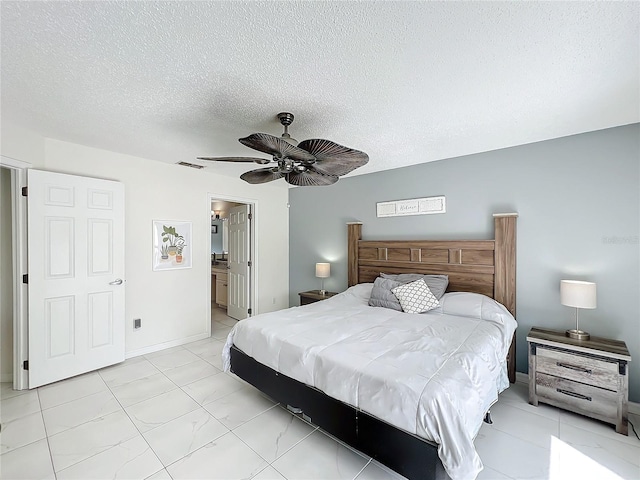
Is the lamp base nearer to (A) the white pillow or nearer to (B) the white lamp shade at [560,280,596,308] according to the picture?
(B) the white lamp shade at [560,280,596,308]

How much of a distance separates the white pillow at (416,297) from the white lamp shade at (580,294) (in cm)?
108

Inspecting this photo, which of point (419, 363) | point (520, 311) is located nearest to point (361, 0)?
point (419, 363)

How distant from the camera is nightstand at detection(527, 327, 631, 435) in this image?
85.8 inches

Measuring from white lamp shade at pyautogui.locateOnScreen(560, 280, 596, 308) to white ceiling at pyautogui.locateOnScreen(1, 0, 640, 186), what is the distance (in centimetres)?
141

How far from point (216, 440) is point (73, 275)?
7.60ft

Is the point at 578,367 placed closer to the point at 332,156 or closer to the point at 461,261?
the point at 461,261

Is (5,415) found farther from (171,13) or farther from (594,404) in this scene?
(594,404)

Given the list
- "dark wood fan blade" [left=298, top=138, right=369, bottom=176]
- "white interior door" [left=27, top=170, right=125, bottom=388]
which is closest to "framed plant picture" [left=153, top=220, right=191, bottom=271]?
"white interior door" [left=27, top=170, right=125, bottom=388]

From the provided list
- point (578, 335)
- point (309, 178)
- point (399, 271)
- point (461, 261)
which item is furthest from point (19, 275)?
point (578, 335)

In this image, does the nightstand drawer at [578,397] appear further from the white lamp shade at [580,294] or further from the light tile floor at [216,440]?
the white lamp shade at [580,294]

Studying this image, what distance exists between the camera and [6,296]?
9.55ft

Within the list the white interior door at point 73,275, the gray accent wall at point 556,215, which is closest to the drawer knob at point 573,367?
the gray accent wall at point 556,215

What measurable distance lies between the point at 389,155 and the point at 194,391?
3.27m

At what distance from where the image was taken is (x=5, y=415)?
2.33 m
